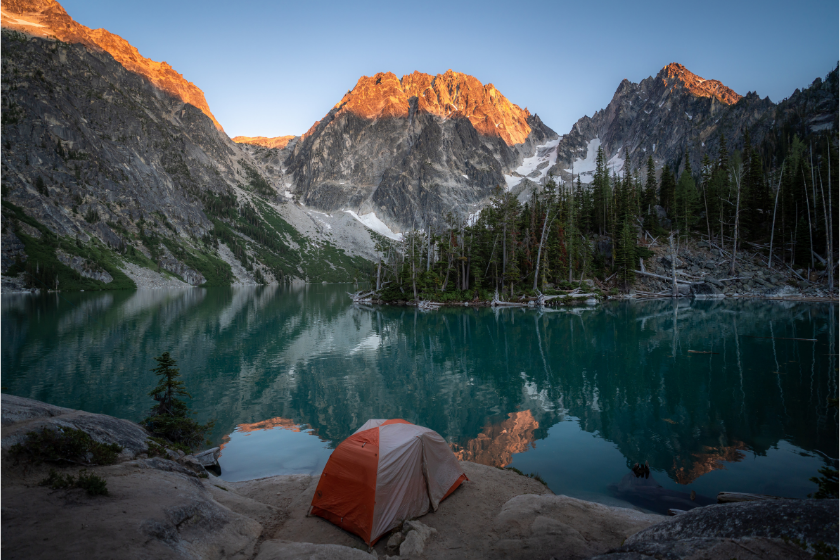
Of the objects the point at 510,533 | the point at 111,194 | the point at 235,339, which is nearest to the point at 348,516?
the point at 510,533

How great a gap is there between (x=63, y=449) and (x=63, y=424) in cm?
144

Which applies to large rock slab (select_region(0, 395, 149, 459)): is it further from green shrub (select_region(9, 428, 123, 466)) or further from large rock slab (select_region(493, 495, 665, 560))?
large rock slab (select_region(493, 495, 665, 560))

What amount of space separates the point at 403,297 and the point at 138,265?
355 feet

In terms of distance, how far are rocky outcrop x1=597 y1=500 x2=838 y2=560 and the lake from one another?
5.12m

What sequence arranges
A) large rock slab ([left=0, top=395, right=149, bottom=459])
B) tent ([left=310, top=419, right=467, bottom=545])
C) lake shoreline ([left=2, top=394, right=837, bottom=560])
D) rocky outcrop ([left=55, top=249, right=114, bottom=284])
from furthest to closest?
1. rocky outcrop ([left=55, top=249, right=114, bottom=284])
2. tent ([left=310, top=419, right=467, bottom=545])
3. large rock slab ([left=0, top=395, right=149, bottom=459])
4. lake shoreline ([left=2, top=394, right=837, bottom=560])

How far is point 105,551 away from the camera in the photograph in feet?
17.9

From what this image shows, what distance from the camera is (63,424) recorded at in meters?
8.99

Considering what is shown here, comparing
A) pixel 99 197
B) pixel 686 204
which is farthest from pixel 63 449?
pixel 99 197

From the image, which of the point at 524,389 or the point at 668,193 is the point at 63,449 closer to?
the point at 524,389

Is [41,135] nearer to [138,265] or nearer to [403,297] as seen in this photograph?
[138,265]

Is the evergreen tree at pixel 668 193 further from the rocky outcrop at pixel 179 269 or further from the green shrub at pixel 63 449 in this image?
the rocky outcrop at pixel 179 269

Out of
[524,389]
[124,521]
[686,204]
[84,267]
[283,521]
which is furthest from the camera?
[84,267]

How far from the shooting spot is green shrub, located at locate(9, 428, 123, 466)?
24.6 ft

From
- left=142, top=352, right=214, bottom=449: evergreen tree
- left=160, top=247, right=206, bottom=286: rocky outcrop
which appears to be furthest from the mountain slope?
left=142, top=352, right=214, bottom=449: evergreen tree
